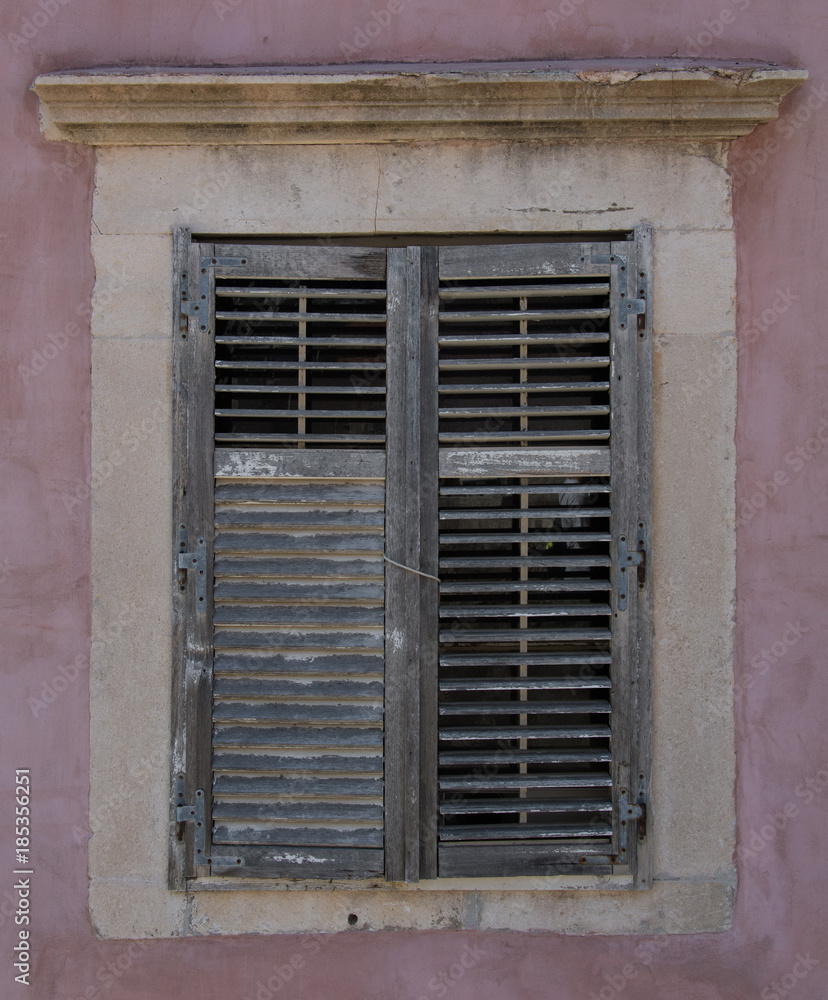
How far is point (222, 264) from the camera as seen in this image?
2715 mm

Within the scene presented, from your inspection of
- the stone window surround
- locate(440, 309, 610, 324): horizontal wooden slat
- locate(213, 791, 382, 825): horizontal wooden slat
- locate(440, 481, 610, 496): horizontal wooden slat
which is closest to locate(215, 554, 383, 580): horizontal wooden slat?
the stone window surround

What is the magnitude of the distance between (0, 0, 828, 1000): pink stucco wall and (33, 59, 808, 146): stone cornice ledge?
0.41 ft

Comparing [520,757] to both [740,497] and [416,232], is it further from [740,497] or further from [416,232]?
[416,232]

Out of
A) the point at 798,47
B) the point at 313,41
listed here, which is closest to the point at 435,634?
the point at 313,41

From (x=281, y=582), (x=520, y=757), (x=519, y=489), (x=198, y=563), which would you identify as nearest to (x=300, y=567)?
(x=281, y=582)

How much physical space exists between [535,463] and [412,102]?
140 centimetres

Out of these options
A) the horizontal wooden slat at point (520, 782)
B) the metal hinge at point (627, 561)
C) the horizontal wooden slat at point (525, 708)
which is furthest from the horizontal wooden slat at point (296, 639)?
the metal hinge at point (627, 561)

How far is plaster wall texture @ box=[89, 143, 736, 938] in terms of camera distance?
2.72m

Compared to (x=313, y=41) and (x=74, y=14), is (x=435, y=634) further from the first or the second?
(x=74, y=14)

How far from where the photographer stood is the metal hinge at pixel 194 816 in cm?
266

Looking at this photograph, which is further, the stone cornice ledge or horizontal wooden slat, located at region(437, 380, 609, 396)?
horizontal wooden slat, located at region(437, 380, 609, 396)

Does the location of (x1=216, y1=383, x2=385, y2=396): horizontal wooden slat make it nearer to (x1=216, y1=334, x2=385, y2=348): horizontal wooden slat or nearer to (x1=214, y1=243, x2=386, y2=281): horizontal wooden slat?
(x1=216, y1=334, x2=385, y2=348): horizontal wooden slat

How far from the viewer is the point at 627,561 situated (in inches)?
106

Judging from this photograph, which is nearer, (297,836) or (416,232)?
(297,836)
